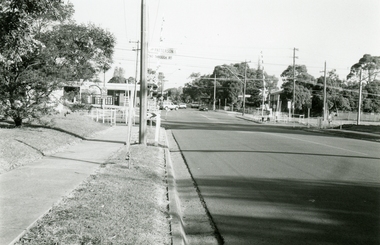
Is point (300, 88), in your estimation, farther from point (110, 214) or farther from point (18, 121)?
point (110, 214)

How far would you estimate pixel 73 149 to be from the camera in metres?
13.7

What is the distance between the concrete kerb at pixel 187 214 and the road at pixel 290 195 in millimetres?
187

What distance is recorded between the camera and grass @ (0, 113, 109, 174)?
1022 cm

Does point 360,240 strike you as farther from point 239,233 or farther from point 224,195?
point 224,195

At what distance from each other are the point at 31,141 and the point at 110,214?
746 centimetres

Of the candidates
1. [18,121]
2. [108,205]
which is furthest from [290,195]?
[18,121]

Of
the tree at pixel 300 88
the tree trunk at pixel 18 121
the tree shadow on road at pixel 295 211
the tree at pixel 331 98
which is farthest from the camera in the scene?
the tree at pixel 331 98

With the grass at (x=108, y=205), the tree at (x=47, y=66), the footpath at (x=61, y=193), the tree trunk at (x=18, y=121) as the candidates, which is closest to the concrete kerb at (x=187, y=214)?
the footpath at (x=61, y=193)

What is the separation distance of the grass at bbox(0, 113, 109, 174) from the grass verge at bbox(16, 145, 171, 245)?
2382 millimetres

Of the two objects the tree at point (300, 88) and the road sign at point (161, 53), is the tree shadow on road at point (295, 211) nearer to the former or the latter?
the road sign at point (161, 53)

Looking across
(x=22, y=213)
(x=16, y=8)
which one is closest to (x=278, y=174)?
(x=22, y=213)

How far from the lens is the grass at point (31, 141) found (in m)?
10.2

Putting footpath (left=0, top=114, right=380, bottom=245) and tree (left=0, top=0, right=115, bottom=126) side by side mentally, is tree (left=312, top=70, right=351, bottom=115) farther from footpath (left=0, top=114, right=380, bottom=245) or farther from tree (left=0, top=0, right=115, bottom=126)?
footpath (left=0, top=114, right=380, bottom=245)

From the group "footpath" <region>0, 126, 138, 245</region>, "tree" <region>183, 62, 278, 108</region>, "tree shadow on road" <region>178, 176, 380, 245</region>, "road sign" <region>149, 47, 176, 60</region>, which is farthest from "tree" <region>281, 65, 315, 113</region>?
"tree shadow on road" <region>178, 176, 380, 245</region>
